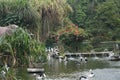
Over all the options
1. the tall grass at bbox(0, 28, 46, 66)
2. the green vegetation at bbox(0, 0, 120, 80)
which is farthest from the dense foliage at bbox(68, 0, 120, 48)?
the tall grass at bbox(0, 28, 46, 66)

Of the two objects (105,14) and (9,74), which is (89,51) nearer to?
(105,14)

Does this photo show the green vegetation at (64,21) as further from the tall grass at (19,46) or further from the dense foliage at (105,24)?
the tall grass at (19,46)

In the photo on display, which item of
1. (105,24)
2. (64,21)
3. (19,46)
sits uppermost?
(64,21)

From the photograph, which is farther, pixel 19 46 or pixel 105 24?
pixel 105 24

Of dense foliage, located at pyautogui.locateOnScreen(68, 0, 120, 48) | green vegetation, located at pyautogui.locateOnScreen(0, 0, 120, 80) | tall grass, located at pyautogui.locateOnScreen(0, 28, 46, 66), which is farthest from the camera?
dense foliage, located at pyautogui.locateOnScreen(68, 0, 120, 48)

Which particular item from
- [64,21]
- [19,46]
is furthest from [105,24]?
[19,46]

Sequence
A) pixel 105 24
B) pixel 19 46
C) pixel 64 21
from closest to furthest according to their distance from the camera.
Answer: pixel 19 46, pixel 64 21, pixel 105 24

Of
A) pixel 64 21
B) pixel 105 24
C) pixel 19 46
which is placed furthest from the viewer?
pixel 105 24

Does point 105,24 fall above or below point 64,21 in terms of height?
below

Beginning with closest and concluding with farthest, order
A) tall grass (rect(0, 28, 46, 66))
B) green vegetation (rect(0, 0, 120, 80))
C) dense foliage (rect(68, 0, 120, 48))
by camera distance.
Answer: tall grass (rect(0, 28, 46, 66)) < green vegetation (rect(0, 0, 120, 80)) < dense foliage (rect(68, 0, 120, 48))

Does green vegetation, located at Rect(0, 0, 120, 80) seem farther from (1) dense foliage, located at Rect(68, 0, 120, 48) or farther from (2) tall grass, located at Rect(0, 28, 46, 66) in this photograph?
Result: (2) tall grass, located at Rect(0, 28, 46, 66)

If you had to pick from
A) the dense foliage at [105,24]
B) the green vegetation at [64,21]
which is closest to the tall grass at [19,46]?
the green vegetation at [64,21]

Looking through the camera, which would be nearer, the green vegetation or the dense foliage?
the green vegetation

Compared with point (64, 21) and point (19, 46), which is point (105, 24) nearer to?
point (64, 21)
